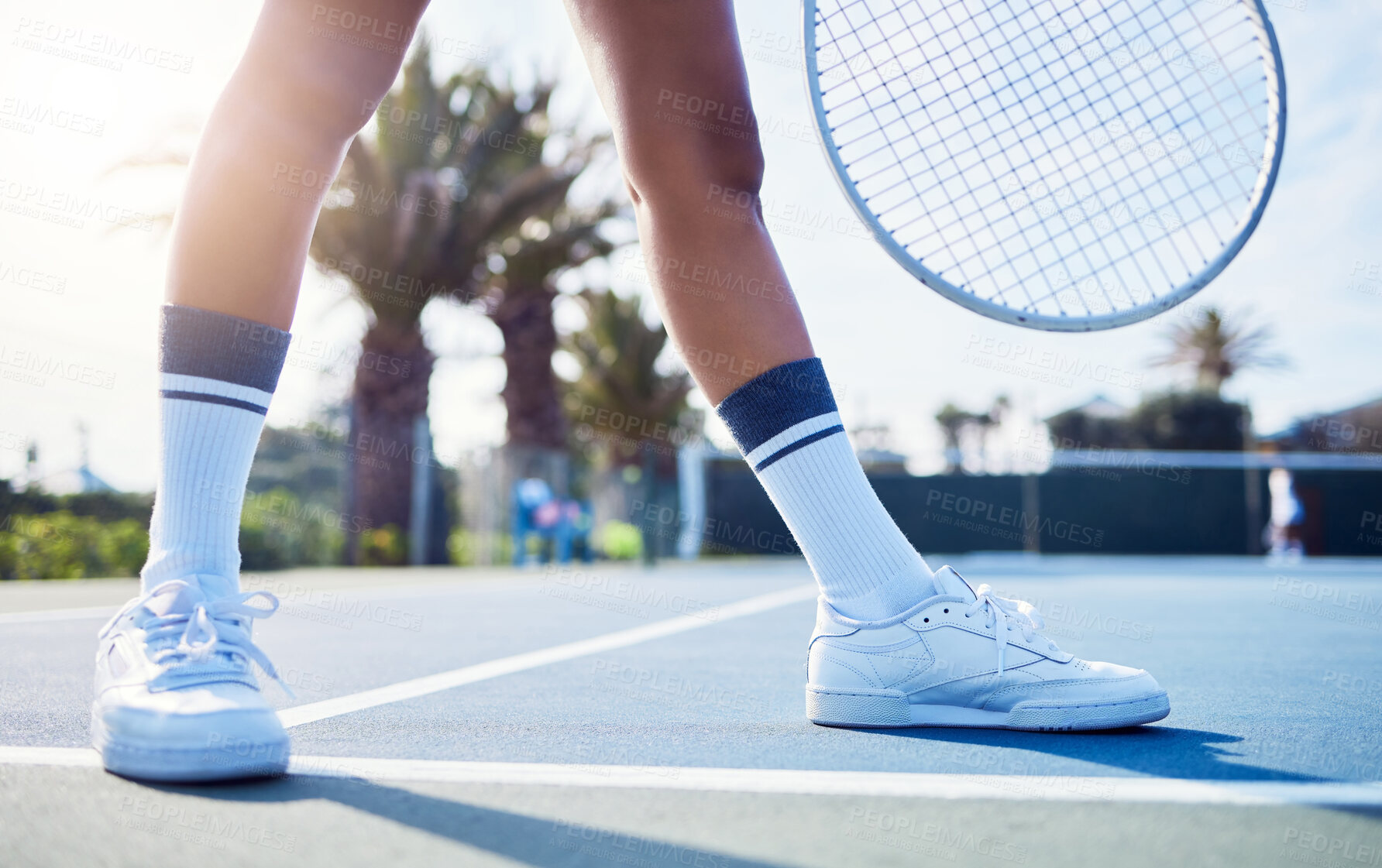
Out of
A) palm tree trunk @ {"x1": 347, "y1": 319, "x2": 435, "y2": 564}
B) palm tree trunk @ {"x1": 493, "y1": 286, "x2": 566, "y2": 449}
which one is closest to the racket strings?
palm tree trunk @ {"x1": 347, "y1": 319, "x2": 435, "y2": 564}

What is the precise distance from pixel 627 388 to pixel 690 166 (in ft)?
62.3

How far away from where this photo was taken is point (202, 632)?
54.6 inches

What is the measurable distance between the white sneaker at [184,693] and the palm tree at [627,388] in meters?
17.1

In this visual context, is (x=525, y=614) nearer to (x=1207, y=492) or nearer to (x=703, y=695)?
(x=703, y=695)

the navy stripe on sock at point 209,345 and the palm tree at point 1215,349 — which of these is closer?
the navy stripe on sock at point 209,345

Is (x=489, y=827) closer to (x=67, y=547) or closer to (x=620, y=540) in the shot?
(x=67, y=547)

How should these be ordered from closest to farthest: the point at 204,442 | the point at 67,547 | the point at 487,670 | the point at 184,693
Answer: the point at 184,693
the point at 204,442
the point at 487,670
the point at 67,547

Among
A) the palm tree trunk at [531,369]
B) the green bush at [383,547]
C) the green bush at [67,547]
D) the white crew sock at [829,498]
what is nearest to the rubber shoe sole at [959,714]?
the white crew sock at [829,498]

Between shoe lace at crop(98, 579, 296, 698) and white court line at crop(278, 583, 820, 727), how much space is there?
28cm

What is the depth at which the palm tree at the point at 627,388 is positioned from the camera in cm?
1995

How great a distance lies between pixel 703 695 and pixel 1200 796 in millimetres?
1013

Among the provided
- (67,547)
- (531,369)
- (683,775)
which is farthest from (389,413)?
(683,775)

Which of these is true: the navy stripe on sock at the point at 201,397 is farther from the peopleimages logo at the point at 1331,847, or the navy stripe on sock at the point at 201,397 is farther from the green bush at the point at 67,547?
the green bush at the point at 67,547

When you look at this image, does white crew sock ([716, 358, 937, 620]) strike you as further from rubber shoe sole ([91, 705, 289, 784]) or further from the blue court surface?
rubber shoe sole ([91, 705, 289, 784])
